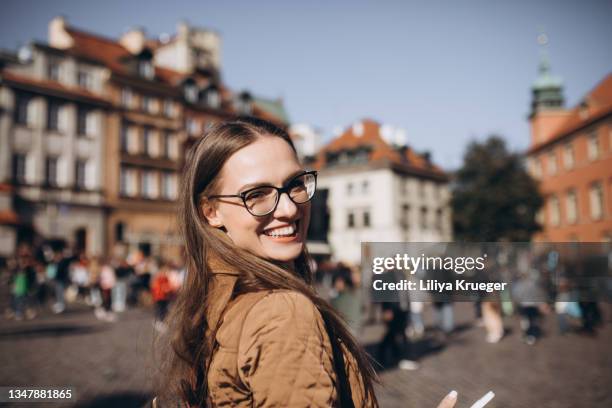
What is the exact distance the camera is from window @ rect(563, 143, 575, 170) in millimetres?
41719

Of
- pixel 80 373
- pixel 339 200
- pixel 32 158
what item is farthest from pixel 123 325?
pixel 339 200

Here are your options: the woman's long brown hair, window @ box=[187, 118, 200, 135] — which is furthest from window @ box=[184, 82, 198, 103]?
the woman's long brown hair

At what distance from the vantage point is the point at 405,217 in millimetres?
47906

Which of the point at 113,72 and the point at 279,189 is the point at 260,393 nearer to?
the point at 279,189

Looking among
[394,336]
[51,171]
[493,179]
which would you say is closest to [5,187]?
[51,171]

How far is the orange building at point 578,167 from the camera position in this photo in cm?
3662

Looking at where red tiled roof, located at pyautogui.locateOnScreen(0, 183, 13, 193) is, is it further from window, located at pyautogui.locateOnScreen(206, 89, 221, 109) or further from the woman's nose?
the woman's nose

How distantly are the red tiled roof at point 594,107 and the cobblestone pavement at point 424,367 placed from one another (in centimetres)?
2732

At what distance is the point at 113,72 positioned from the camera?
3500 cm

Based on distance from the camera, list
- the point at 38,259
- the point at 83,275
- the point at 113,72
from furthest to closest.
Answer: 1. the point at 113,72
2. the point at 38,259
3. the point at 83,275

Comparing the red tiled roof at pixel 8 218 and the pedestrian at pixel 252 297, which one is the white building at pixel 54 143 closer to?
the red tiled roof at pixel 8 218

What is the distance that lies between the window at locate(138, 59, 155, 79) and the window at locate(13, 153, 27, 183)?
33.4 feet

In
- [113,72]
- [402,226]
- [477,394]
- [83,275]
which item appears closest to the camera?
[477,394]

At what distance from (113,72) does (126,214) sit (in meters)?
9.00
